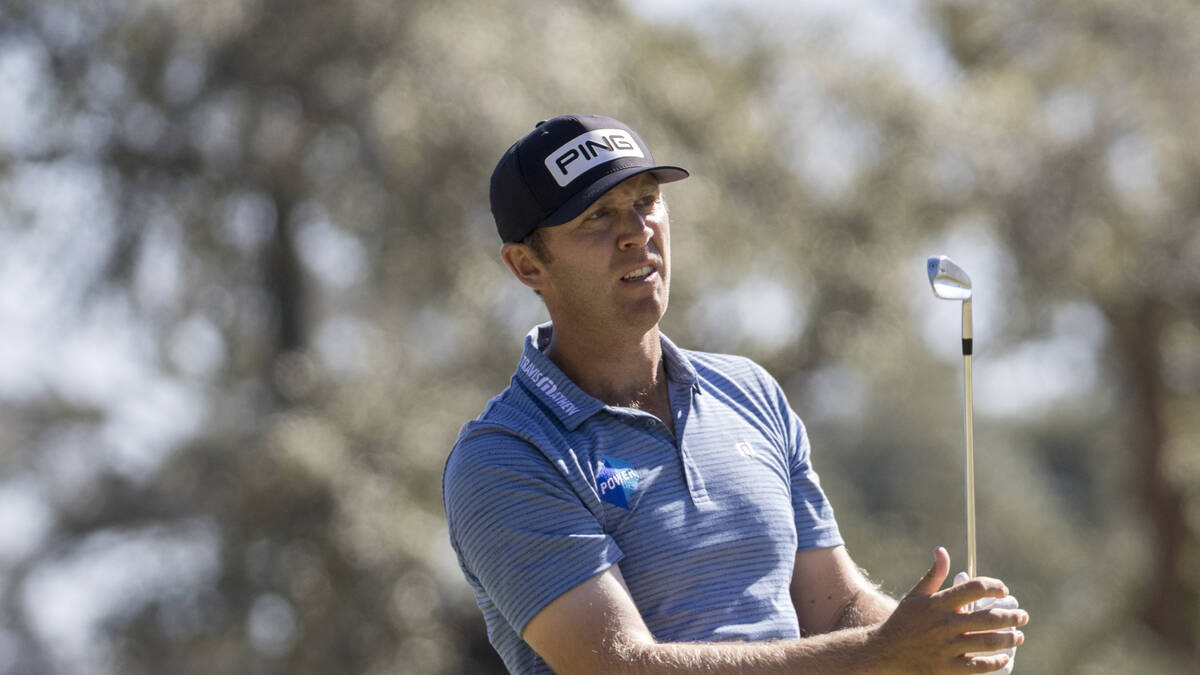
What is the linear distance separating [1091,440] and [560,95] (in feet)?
42.1

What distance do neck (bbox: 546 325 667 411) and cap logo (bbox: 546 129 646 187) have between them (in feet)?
1.12

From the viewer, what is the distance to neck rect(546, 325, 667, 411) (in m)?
2.96

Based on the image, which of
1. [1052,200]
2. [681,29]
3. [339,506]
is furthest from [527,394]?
[1052,200]

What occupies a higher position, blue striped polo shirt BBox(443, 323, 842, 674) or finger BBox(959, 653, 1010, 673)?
blue striped polo shirt BBox(443, 323, 842, 674)

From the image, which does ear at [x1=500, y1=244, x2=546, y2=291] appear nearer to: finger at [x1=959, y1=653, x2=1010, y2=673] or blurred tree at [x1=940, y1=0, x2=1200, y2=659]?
finger at [x1=959, y1=653, x2=1010, y2=673]

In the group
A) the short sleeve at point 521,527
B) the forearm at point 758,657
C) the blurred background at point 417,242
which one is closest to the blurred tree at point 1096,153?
the blurred background at point 417,242

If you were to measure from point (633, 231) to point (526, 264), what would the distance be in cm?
27

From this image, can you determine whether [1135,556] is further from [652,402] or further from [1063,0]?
[652,402]

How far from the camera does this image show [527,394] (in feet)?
9.49

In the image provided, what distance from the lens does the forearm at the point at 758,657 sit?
245 centimetres

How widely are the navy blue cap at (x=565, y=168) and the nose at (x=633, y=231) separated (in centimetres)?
9

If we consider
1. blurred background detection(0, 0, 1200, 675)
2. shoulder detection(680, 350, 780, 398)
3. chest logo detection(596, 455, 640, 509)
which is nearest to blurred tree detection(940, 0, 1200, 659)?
blurred background detection(0, 0, 1200, 675)

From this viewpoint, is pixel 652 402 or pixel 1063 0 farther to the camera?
pixel 1063 0

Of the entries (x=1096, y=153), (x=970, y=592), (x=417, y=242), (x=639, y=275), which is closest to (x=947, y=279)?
(x=639, y=275)
